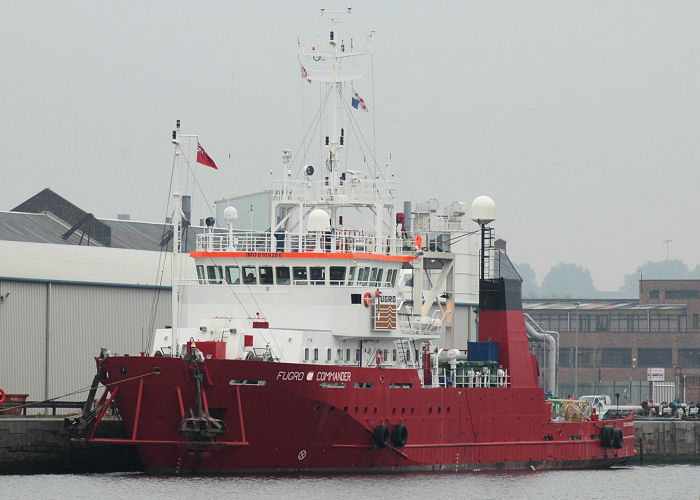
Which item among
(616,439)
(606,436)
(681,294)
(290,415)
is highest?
(681,294)

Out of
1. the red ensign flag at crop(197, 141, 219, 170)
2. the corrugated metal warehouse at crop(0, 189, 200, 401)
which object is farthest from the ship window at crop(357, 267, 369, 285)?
the corrugated metal warehouse at crop(0, 189, 200, 401)

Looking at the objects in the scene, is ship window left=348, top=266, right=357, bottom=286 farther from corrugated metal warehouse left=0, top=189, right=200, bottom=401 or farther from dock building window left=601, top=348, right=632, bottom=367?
dock building window left=601, top=348, right=632, bottom=367

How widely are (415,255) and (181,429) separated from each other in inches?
459

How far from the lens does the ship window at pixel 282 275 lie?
143 ft

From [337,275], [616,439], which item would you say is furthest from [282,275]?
[616,439]

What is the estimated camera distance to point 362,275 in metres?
44.4

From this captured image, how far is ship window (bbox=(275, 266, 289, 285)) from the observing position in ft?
143

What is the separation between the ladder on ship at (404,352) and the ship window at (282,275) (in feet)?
13.7

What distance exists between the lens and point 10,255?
53875 millimetres

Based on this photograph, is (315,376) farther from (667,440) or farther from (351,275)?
(667,440)

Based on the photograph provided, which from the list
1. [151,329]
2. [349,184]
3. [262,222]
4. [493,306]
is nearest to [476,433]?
[493,306]

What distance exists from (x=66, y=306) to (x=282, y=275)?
14.0 meters

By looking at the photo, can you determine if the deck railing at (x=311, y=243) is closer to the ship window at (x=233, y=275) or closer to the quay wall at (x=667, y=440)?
the ship window at (x=233, y=275)

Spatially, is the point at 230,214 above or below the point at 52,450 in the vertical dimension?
above
